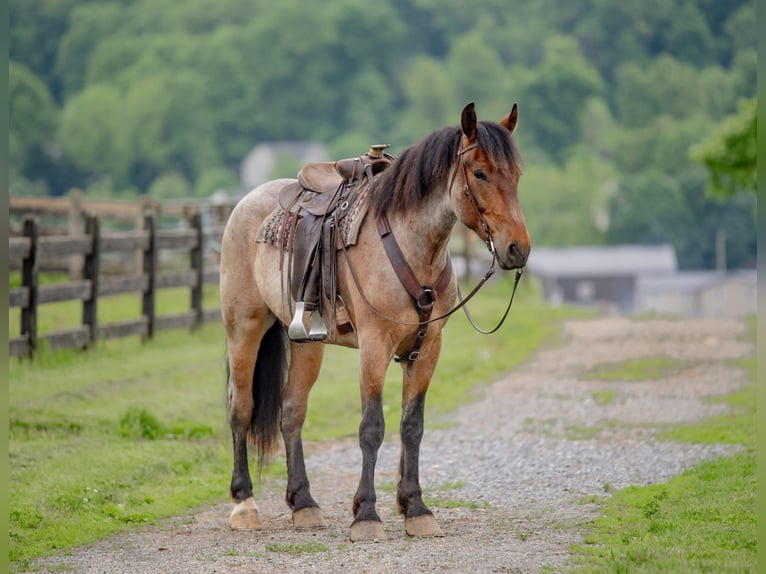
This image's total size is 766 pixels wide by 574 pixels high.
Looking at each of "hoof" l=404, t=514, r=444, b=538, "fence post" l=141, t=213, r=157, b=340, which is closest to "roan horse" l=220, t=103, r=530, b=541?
"hoof" l=404, t=514, r=444, b=538

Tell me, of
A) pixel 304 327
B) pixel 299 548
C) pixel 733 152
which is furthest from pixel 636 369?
pixel 733 152

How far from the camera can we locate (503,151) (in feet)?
22.8

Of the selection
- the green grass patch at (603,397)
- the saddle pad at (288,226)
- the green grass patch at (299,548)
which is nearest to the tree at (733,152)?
the green grass patch at (603,397)

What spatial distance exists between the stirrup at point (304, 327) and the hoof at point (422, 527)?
130 centimetres

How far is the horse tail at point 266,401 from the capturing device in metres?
8.38

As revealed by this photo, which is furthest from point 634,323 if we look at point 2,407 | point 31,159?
point 31,159

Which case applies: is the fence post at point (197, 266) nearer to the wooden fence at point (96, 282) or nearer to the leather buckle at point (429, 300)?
the wooden fence at point (96, 282)

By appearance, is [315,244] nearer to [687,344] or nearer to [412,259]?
[412,259]

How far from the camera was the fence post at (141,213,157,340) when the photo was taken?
1650 centimetres

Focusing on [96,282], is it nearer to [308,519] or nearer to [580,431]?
[580,431]

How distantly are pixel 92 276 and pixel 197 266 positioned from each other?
2903 mm

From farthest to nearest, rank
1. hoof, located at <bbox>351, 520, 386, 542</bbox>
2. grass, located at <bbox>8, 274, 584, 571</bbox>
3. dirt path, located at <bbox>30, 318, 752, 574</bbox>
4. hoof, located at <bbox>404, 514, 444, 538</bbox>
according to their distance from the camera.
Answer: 1. grass, located at <bbox>8, 274, 584, 571</bbox>
2. hoof, located at <bbox>404, 514, 444, 538</bbox>
3. hoof, located at <bbox>351, 520, 386, 542</bbox>
4. dirt path, located at <bbox>30, 318, 752, 574</bbox>

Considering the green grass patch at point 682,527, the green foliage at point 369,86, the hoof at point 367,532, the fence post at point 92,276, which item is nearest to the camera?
the green grass patch at point 682,527

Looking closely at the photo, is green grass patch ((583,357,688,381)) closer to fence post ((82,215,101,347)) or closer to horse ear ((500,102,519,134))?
fence post ((82,215,101,347))
